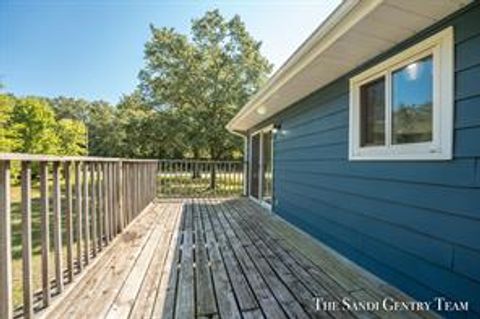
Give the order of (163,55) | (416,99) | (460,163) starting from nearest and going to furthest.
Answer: (460,163) → (416,99) → (163,55)

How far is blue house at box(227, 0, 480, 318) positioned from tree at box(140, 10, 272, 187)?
8878 mm

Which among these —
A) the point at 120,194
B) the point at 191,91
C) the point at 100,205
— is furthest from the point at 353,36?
the point at 191,91

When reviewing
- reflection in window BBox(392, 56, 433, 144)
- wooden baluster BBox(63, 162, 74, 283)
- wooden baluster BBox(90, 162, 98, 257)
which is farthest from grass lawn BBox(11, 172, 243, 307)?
reflection in window BBox(392, 56, 433, 144)

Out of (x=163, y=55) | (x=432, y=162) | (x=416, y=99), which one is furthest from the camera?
(x=163, y=55)

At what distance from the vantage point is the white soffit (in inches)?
79.0

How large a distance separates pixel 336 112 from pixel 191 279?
247cm

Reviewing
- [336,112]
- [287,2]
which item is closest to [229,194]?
[287,2]

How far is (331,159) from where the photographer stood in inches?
151

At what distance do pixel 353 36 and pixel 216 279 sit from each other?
2350 mm

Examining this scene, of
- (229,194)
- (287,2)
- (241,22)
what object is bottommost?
(229,194)

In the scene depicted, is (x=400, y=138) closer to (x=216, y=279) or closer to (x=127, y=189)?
(x=216, y=279)

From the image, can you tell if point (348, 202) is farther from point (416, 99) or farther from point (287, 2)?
point (287, 2)

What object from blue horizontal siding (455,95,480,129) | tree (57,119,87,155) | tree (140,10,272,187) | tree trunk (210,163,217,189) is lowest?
tree trunk (210,163,217,189)

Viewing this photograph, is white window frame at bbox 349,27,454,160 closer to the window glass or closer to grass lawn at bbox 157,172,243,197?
the window glass
